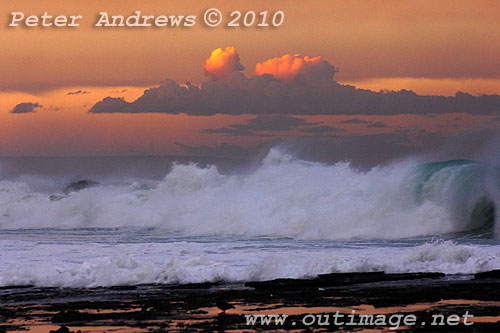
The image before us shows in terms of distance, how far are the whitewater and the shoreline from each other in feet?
3.84

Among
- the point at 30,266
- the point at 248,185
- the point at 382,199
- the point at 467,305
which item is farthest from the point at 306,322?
the point at 248,185

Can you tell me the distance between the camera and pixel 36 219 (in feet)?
149

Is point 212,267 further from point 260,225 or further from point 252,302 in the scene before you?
point 260,225

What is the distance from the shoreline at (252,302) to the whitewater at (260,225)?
1.17 metres

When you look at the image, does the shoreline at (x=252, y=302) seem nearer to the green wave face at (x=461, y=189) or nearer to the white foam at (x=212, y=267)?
the white foam at (x=212, y=267)

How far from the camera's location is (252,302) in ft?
48.5

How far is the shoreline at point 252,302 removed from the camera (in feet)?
41.6

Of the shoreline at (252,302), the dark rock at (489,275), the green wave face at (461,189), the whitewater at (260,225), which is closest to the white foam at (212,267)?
the whitewater at (260,225)

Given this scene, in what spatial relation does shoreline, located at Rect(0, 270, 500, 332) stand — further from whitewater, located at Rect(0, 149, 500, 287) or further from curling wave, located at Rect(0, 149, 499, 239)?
curling wave, located at Rect(0, 149, 499, 239)

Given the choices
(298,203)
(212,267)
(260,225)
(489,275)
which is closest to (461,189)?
(298,203)

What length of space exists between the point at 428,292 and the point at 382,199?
1937 centimetres

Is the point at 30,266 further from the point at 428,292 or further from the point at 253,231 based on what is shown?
the point at 253,231

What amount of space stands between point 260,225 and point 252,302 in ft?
63.5

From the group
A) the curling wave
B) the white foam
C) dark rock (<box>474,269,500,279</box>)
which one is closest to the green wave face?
the curling wave
